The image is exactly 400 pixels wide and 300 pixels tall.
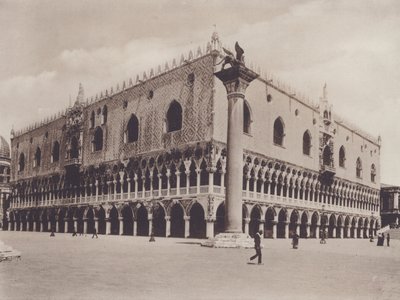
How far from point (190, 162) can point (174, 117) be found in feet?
13.9

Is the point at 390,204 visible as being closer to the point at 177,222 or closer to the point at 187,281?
the point at 177,222

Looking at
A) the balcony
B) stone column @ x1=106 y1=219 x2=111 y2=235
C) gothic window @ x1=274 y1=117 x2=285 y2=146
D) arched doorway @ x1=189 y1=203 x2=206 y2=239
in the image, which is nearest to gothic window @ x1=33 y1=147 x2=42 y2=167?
the balcony

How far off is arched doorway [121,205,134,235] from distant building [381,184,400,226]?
4004 cm

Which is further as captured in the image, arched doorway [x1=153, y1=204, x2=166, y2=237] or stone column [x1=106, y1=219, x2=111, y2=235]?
stone column [x1=106, y1=219, x2=111, y2=235]

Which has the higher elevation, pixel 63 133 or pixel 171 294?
pixel 63 133

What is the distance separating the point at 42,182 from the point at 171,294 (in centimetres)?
4705

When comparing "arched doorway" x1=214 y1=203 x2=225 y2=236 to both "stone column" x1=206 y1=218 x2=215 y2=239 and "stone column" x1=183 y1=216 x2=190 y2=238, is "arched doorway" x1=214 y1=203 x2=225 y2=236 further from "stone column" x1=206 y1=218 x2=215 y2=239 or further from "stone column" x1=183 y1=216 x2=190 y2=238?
"stone column" x1=183 y1=216 x2=190 y2=238

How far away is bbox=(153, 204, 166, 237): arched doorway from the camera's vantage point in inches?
1364

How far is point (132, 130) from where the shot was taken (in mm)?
39062

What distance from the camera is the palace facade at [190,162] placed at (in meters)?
32.5

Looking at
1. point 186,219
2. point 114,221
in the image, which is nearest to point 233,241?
point 186,219

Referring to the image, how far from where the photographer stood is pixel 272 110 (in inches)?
1474

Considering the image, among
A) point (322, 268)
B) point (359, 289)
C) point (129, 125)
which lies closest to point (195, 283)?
point (359, 289)

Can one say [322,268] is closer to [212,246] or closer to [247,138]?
[212,246]
